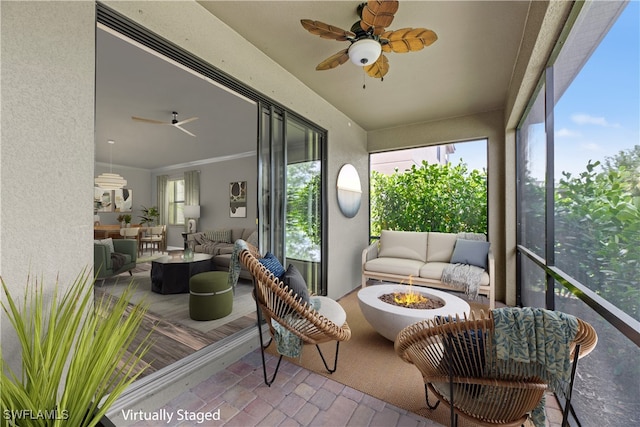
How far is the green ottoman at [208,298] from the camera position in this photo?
292cm

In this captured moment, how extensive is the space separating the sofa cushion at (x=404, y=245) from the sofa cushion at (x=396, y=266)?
124mm

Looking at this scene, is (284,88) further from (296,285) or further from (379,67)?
(296,285)

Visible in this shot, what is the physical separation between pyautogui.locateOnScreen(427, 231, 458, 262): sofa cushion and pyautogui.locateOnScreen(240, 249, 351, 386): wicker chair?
262 centimetres

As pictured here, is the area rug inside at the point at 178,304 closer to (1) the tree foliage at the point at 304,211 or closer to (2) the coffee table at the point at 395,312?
(1) the tree foliage at the point at 304,211

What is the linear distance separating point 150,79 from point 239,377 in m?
3.24

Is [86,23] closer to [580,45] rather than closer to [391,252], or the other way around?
[580,45]

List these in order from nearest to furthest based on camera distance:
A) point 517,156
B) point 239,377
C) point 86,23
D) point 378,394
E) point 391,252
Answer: point 86,23, point 378,394, point 239,377, point 517,156, point 391,252

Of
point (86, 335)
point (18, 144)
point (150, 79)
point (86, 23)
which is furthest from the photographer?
point (150, 79)

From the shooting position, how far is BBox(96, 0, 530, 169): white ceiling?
6.38 ft

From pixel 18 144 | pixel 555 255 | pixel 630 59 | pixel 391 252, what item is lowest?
pixel 391 252

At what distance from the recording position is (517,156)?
342cm

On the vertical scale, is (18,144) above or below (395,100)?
below

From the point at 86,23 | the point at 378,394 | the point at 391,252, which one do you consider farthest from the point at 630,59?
the point at 391,252

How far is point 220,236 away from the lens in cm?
602
